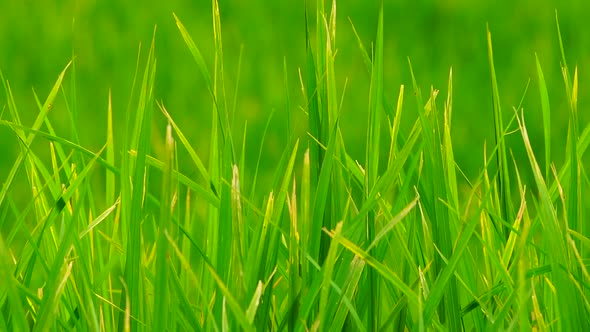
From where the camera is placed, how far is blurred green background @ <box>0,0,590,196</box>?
96.3 inches

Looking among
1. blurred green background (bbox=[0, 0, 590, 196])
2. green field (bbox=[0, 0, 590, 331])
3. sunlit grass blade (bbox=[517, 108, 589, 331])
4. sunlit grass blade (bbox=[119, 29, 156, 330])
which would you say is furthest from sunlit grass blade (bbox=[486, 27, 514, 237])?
blurred green background (bbox=[0, 0, 590, 196])

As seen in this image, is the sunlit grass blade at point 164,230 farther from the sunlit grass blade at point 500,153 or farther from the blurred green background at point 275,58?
the blurred green background at point 275,58

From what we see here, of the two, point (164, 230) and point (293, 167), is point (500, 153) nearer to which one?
point (293, 167)

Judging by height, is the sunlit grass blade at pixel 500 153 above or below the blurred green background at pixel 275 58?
above

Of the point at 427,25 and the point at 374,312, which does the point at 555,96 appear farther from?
the point at 374,312

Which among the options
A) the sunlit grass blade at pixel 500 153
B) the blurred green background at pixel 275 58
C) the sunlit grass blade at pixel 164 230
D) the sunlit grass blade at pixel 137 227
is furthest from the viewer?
the blurred green background at pixel 275 58

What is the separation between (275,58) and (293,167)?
1.73 metres

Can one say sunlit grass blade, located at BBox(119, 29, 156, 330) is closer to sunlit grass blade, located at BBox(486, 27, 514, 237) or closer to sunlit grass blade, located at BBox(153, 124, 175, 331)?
sunlit grass blade, located at BBox(153, 124, 175, 331)

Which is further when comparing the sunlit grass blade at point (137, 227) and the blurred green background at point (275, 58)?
the blurred green background at point (275, 58)

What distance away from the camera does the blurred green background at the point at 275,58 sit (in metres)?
2.45

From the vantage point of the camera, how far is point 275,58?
2705mm

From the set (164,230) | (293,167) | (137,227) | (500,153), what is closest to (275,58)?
(293,167)

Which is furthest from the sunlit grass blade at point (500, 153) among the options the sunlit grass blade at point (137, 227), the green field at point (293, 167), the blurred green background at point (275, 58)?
the blurred green background at point (275, 58)

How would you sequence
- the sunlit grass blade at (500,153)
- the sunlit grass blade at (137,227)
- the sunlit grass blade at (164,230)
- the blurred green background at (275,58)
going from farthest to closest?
the blurred green background at (275,58) → the sunlit grass blade at (500,153) → the sunlit grass blade at (137,227) → the sunlit grass blade at (164,230)
